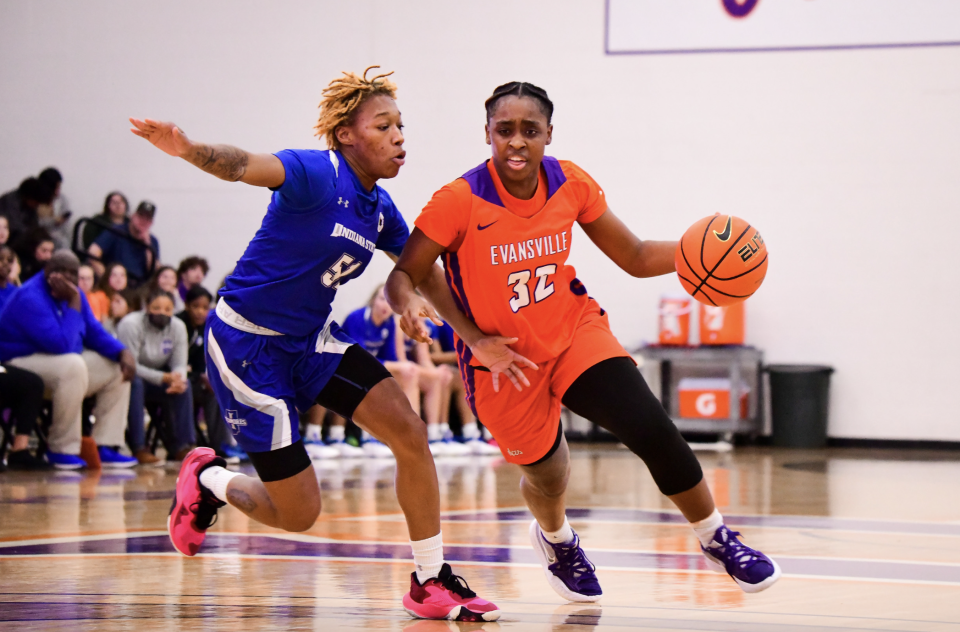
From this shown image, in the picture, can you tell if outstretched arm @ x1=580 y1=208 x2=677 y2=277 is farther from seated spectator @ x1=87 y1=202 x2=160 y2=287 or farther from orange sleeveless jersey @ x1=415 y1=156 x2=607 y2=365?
seated spectator @ x1=87 y1=202 x2=160 y2=287

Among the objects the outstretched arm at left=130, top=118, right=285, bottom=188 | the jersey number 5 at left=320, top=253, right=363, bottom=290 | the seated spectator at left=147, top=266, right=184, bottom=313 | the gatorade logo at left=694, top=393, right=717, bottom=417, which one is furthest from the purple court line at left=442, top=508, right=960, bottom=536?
the gatorade logo at left=694, top=393, right=717, bottom=417

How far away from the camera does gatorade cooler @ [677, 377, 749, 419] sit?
1003 cm

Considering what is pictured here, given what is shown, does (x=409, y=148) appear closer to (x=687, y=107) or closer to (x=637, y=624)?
(x=687, y=107)

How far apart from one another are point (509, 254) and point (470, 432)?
631cm

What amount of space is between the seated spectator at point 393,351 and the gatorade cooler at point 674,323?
2.53 m

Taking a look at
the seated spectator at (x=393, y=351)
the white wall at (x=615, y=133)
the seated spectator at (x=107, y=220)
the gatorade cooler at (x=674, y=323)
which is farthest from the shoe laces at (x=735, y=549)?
the seated spectator at (x=107, y=220)

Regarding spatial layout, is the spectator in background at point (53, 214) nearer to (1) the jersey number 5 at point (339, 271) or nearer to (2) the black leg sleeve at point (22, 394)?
A: (2) the black leg sleeve at point (22, 394)

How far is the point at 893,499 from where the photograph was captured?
6.20 m

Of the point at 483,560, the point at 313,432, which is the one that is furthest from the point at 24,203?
the point at 483,560

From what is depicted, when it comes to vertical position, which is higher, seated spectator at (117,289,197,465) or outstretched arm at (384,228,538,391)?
outstretched arm at (384,228,538,391)

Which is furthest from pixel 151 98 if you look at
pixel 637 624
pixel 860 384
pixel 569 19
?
pixel 637 624

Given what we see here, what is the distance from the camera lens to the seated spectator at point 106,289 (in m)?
8.81

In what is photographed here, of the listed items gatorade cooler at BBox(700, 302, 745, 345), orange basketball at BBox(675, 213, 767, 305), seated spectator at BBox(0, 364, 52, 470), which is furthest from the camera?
gatorade cooler at BBox(700, 302, 745, 345)

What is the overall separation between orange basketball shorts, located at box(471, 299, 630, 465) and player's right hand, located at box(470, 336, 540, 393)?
0.08 metres
